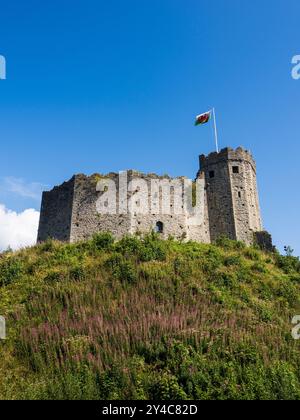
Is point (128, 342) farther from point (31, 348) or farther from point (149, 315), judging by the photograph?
point (31, 348)

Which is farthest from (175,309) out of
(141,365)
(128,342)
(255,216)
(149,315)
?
(255,216)

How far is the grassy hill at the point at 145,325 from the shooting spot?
8469 mm

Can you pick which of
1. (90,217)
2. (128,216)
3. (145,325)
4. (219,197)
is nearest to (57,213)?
(90,217)

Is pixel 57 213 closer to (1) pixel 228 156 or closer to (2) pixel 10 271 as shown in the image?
(2) pixel 10 271

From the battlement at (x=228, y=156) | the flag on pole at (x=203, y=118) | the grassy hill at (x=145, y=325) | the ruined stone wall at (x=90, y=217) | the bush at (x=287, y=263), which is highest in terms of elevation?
the flag on pole at (x=203, y=118)

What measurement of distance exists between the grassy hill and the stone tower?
10967 millimetres

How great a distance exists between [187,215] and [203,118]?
8.65m

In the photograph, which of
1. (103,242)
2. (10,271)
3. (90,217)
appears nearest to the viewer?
(10,271)

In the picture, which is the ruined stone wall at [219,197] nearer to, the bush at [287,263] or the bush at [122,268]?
the bush at [287,263]

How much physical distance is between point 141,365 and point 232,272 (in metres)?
9.48

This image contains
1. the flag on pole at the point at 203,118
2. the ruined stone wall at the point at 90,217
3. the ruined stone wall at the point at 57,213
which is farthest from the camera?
the flag on pole at the point at 203,118

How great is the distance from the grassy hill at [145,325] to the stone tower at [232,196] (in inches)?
432

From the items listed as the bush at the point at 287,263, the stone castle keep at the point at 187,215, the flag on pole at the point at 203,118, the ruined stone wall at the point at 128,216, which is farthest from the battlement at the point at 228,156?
the bush at the point at 287,263

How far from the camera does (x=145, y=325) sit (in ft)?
36.1
